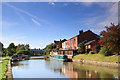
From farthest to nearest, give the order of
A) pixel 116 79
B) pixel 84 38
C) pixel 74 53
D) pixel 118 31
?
pixel 84 38, pixel 74 53, pixel 118 31, pixel 116 79

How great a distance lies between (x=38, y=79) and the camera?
1753 cm

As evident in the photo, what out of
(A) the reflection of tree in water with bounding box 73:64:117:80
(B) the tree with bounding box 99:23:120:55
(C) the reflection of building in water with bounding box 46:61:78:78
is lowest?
(C) the reflection of building in water with bounding box 46:61:78:78

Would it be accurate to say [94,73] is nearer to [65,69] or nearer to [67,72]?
[67,72]

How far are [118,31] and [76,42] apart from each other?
31482 millimetres

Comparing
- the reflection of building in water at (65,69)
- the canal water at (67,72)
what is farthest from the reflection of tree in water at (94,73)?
the reflection of building in water at (65,69)

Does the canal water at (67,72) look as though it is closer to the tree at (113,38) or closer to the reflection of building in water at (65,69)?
the reflection of building in water at (65,69)

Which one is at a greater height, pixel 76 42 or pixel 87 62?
pixel 76 42

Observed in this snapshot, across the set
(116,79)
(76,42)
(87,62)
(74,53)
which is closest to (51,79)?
(116,79)

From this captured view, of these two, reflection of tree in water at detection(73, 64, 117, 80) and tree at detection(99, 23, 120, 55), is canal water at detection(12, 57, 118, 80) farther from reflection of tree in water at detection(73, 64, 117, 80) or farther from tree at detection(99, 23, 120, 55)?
tree at detection(99, 23, 120, 55)

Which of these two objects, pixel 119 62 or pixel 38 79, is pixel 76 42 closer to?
pixel 119 62

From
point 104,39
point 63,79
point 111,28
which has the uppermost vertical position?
point 111,28

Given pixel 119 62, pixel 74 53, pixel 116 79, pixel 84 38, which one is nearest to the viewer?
pixel 116 79

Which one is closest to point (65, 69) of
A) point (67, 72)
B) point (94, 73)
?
point (67, 72)

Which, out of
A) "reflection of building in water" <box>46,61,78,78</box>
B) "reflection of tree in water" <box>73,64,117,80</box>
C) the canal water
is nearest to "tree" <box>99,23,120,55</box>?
the canal water
